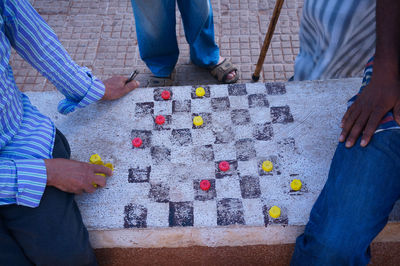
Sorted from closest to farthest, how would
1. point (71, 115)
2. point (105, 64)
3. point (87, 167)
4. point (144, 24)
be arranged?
point (87, 167) → point (71, 115) → point (144, 24) → point (105, 64)

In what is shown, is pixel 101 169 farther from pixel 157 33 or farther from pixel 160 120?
pixel 157 33

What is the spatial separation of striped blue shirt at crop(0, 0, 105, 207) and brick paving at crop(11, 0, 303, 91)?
931 millimetres

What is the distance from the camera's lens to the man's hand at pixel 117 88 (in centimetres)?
180

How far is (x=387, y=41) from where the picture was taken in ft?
4.57

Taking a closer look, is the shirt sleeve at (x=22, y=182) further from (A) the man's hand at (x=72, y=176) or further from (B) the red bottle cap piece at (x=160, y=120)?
(B) the red bottle cap piece at (x=160, y=120)

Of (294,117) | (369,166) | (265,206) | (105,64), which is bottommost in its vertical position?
(265,206)

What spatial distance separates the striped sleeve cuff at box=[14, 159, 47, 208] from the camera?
4.23 feet

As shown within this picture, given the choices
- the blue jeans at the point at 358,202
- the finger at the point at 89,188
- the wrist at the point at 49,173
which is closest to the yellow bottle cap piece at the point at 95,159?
the finger at the point at 89,188

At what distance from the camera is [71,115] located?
179cm

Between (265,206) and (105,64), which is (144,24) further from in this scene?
(265,206)

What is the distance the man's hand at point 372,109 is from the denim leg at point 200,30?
3.58 feet

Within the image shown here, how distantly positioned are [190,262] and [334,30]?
47.7 inches

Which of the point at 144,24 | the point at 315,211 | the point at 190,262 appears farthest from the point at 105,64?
the point at 315,211

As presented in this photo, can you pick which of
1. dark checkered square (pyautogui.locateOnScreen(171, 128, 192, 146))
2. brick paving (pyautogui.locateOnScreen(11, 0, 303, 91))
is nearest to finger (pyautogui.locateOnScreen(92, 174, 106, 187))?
dark checkered square (pyautogui.locateOnScreen(171, 128, 192, 146))
